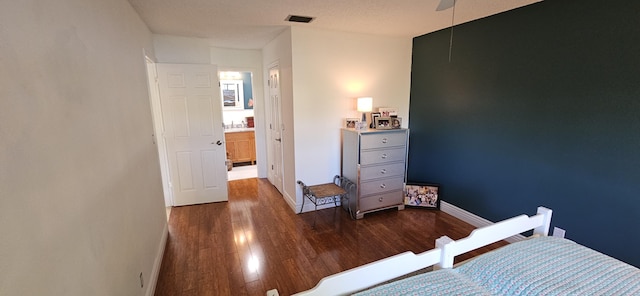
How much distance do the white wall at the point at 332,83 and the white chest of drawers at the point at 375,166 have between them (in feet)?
0.99

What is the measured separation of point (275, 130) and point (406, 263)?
3.38m

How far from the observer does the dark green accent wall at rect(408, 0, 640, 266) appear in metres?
2.08

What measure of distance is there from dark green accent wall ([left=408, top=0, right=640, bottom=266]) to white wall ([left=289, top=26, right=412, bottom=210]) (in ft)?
1.73

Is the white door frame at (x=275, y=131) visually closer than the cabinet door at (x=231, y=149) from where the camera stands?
Yes

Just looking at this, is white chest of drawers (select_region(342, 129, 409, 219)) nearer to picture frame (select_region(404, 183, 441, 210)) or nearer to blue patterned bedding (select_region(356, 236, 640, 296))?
picture frame (select_region(404, 183, 441, 210))

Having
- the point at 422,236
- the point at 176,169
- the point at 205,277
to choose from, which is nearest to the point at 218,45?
the point at 176,169

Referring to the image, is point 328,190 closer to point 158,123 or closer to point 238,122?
point 158,123

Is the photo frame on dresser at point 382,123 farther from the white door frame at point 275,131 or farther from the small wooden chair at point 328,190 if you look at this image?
the white door frame at point 275,131

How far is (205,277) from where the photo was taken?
7.71 feet

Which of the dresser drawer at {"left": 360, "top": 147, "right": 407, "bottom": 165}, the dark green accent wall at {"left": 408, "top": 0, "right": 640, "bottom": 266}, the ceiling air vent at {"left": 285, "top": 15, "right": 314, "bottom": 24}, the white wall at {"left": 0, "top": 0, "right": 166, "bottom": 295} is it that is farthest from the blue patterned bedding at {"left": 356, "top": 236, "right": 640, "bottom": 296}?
the ceiling air vent at {"left": 285, "top": 15, "right": 314, "bottom": 24}

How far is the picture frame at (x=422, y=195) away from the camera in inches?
145

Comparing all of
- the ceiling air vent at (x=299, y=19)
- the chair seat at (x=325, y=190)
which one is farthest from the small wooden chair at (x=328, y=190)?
the ceiling air vent at (x=299, y=19)

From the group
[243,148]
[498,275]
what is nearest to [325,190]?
[498,275]

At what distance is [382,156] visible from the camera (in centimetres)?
347
